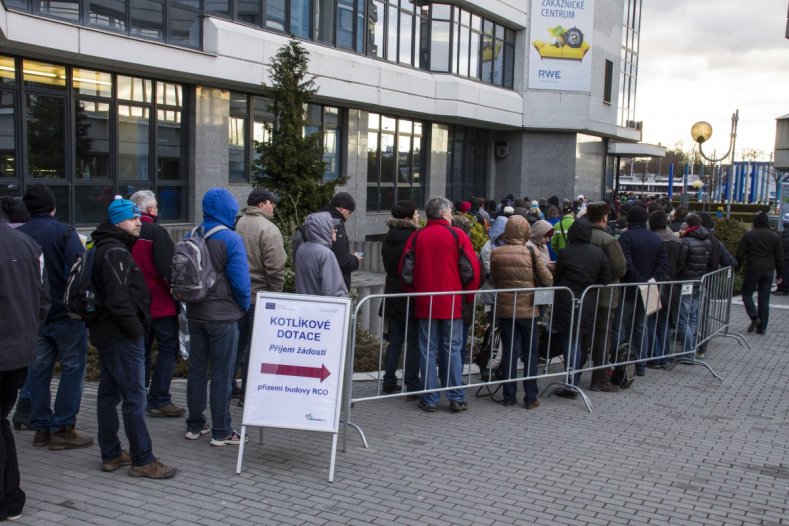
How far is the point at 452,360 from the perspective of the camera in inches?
299

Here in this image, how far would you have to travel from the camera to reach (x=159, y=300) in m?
6.77

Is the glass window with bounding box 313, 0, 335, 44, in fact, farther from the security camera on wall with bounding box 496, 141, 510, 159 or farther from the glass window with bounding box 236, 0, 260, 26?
the security camera on wall with bounding box 496, 141, 510, 159

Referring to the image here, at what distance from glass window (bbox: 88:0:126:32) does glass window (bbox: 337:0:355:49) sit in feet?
25.4

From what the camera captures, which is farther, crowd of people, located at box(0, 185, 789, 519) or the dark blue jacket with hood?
the dark blue jacket with hood

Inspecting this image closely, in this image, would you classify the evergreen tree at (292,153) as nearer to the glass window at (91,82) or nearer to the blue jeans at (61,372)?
the glass window at (91,82)

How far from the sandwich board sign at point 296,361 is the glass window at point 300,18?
15.8 metres

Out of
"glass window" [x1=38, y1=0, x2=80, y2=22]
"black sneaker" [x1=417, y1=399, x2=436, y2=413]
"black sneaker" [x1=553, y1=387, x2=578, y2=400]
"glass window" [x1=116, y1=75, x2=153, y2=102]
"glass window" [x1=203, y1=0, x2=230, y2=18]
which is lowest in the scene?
"black sneaker" [x1=553, y1=387, x2=578, y2=400]

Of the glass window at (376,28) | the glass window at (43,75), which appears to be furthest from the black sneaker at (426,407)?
the glass window at (376,28)

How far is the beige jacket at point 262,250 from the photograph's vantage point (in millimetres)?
7113

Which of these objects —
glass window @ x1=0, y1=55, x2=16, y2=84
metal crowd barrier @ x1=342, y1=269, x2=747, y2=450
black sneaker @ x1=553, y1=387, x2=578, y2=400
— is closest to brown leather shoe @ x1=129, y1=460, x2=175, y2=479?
metal crowd barrier @ x1=342, y1=269, x2=747, y2=450

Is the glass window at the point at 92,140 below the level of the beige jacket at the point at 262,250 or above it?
above

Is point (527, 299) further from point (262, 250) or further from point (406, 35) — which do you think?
point (406, 35)

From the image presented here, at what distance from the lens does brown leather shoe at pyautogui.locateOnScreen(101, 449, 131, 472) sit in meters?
5.65

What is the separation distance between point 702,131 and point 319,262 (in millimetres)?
14019
